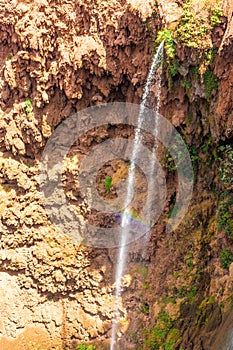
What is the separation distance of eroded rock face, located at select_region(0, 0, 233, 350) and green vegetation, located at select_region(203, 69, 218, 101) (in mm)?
116

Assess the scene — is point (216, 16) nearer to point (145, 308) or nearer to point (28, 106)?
point (28, 106)

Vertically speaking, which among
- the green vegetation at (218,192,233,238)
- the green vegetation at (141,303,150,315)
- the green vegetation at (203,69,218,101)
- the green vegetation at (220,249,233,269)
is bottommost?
the green vegetation at (141,303,150,315)

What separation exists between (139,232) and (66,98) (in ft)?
16.7

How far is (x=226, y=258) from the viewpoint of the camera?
10.4 meters

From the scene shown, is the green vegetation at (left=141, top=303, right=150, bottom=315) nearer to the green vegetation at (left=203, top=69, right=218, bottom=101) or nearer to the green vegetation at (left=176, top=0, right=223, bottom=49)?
the green vegetation at (left=203, top=69, right=218, bottom=101)

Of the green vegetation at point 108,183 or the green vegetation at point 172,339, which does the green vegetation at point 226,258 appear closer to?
the green vegetation at point 172,339

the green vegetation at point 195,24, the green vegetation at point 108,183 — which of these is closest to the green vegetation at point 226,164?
the green vegetation at point 195,24

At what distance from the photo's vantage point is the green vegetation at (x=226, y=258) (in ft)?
34.0

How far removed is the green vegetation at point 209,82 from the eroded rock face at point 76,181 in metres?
0.12

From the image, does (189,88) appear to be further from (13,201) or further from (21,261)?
(21,261)

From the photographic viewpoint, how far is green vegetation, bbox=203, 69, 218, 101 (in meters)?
9.94

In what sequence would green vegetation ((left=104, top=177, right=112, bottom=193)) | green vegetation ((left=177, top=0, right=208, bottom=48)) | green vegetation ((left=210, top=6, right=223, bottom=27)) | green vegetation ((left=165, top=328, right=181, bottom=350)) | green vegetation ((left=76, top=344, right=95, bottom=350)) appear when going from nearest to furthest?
green vegetation ((left=210, top=6, right=223, bottom=27)), green vegetation ((left=177, top=0, right=208, bottom=48)), green vegetation ((left=165, top=328, right=181, bottom=350)), green vegetation ((left=76, top=344, right=95, bottom=350)), green vegetation ((left=104, top=177, right=112, bottom=193))

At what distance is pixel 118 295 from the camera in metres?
13.1

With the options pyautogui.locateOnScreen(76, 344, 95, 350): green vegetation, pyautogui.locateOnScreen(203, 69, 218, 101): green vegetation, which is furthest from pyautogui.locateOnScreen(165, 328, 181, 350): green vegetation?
pyautogui.locateOnScreen(203, 69, 218, 101): green vegetation
